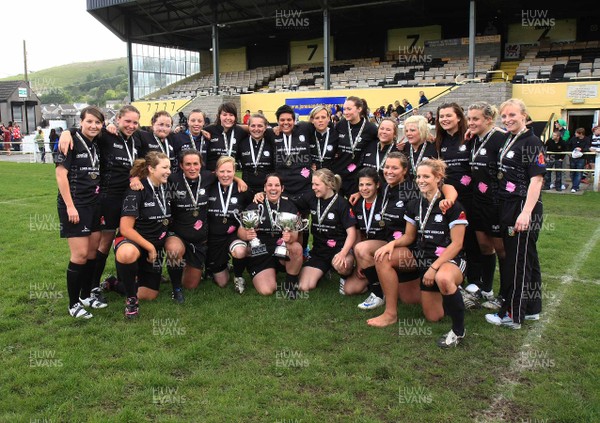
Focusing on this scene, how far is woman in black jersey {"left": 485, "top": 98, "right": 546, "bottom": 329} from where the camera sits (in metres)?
4.35

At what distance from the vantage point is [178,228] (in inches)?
220

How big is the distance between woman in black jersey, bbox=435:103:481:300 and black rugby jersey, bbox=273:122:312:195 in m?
1.66

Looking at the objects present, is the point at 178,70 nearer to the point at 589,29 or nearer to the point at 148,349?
the point at 589,29

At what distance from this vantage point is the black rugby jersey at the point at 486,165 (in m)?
4.79

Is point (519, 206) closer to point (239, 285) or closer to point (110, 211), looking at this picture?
point (239, 285)

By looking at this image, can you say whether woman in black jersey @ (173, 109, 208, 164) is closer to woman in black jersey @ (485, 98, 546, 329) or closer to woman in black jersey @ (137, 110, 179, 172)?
woman in black jersey @ (137, 110, 179, 172)

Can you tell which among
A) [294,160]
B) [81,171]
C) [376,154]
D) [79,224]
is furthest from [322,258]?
[81,171]

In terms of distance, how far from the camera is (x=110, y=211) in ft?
17.1

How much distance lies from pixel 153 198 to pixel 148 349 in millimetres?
1662

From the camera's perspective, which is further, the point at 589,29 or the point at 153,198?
the point at 589,29

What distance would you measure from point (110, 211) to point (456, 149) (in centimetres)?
360

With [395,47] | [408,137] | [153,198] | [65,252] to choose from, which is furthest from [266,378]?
[395,47]

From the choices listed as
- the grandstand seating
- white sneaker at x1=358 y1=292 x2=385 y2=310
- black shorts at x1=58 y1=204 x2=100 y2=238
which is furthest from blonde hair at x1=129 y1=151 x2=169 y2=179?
the grandstand seating

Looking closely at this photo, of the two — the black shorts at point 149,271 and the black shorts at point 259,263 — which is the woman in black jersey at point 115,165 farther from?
the black shorts at point 259,263
